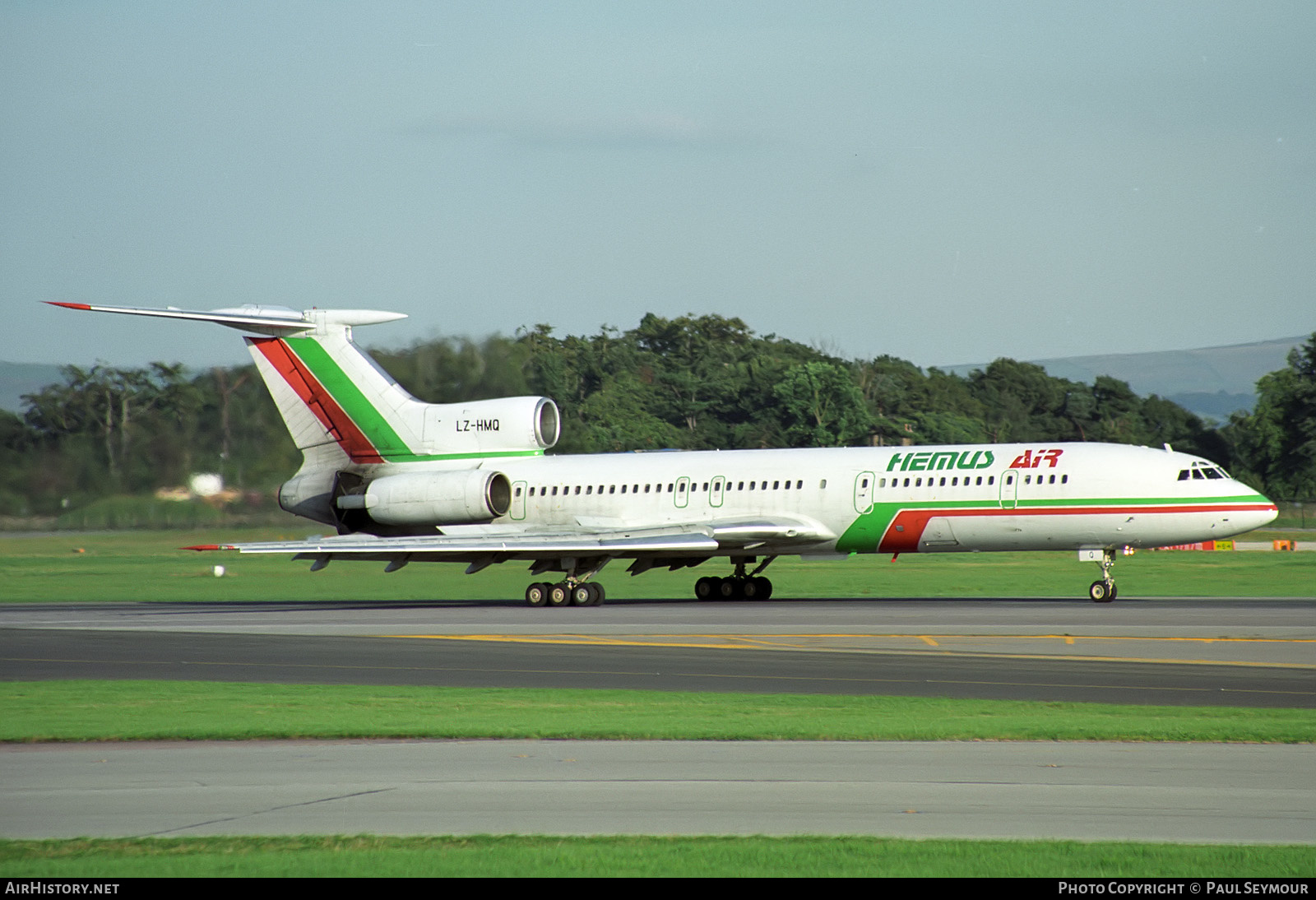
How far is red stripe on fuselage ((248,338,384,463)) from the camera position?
4050 centimetres

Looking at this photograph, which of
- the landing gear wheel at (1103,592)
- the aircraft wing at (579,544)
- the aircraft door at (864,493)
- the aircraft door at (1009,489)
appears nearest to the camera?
the landing gear wheel at (1103,592)

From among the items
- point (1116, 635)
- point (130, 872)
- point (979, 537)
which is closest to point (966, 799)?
point (130, 872)

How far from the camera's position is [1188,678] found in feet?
56.3

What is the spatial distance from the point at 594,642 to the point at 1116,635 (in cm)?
852

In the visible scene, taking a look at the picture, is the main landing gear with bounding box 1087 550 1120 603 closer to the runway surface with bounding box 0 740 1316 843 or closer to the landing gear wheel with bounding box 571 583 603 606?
the landing gear wheel with bounding box 571 583 603 606

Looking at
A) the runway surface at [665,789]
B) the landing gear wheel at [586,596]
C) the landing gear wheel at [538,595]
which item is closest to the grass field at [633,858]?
the runway surface at [665,789]

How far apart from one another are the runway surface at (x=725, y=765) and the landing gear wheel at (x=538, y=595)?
40.3 ft

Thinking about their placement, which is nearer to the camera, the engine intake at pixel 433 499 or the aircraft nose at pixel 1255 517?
the aircraft nose at pixel 1255 517

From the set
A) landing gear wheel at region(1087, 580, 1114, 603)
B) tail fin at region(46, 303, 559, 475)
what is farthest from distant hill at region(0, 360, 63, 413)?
landing gear wheel at region(1087, 580, 1114, 603)

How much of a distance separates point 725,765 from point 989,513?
24264 millimetres

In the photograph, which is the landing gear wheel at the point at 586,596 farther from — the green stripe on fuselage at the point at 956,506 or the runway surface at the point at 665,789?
the runway surface at the point at 665,789

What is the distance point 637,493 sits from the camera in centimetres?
3912

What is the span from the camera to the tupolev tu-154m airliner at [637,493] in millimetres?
33812

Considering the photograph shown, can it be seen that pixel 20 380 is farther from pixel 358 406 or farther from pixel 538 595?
pixel 538 595
